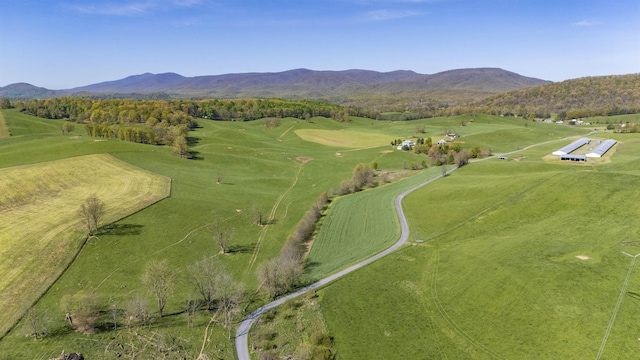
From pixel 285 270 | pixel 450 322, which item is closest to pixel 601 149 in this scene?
pixel 450 322

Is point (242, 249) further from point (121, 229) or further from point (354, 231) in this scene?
point (354, 231)

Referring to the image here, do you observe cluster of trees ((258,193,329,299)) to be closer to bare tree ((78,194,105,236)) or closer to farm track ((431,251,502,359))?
farm track ((431,251,502,359))

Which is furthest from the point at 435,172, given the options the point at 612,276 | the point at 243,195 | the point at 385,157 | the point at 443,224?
the point at 612,276

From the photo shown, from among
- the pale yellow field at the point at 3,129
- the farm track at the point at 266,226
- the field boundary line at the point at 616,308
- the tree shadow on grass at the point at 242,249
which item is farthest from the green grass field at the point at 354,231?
the pale yellow field at the point at 3,129

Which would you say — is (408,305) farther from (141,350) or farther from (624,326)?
(141,350)

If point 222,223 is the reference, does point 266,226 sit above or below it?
below
